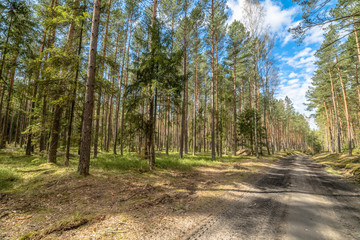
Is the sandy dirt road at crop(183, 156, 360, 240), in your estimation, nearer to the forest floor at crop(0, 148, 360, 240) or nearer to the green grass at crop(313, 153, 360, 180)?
the forest floor at crop(0, 148, 360, 240)

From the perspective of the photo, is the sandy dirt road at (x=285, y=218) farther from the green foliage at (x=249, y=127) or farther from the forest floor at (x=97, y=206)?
the green foliage at (x=249, y=127)

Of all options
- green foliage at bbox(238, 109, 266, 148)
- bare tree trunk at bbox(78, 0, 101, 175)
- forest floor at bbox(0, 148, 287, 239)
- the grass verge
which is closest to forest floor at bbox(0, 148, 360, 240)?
forest floor at bbox(0, 148, 287, 239)

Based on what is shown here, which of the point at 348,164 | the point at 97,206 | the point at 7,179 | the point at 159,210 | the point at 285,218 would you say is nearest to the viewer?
the point at 285,218

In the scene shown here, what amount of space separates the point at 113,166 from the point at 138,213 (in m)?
6.12

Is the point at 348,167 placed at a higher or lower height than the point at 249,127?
lower

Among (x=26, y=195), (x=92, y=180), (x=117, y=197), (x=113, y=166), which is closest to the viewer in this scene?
(x=26, y=195)

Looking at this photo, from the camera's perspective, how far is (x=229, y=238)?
114 inches

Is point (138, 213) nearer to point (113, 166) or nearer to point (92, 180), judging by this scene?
point (92, 180)

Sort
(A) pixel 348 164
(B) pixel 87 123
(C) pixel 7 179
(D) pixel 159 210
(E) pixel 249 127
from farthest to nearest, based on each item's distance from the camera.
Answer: (E) pixel 249 127 → (A) pixel 348 164 → (B) pixel 87 123 → (C) pixel 7 179 → (D) pixel 159 210

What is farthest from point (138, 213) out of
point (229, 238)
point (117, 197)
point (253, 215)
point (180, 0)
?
point (180, 0)

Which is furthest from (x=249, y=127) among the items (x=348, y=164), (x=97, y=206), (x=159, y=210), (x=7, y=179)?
(x=7, y=179)

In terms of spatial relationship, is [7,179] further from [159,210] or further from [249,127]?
[249,127]

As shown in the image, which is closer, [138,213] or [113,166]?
[138,213]

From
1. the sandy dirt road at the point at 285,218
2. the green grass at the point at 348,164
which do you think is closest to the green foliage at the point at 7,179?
the sandy dirt road at the point at 285,218
